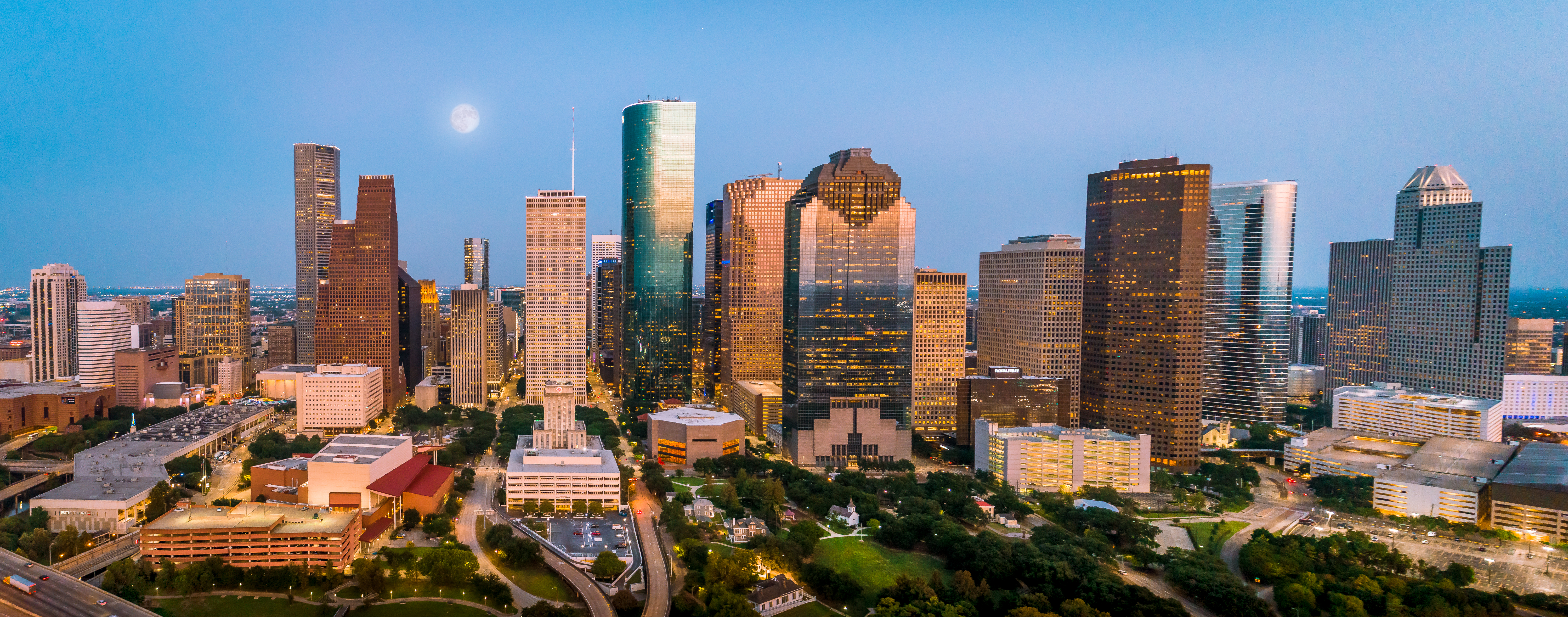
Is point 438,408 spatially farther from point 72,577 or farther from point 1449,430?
point 1449,430

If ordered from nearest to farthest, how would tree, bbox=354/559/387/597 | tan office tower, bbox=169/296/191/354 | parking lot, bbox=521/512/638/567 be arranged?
1. tree, bbox=354/559/387/597
2. parking lot, bbox=521/512/638/567
3. tan office tower, bbox=169/296/191/354

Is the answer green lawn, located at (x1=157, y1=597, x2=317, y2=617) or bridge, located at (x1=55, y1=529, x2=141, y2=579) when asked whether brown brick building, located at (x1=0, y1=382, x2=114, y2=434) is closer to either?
bridge, located at (x1=55, y1=529, x2=141, y2=579)

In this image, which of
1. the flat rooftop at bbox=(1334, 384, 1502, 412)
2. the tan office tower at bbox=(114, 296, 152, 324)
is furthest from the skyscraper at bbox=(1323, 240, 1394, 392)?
the tan office tower at bbox=(114, 296, 152, 324)

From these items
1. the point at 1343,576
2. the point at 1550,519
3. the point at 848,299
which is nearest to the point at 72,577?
the point at 848,299

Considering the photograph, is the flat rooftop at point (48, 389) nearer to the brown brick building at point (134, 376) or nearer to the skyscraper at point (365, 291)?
the brown brick building at point (134, 376)

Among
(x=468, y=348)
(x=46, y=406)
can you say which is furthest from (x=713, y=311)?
(x=46, y=406)

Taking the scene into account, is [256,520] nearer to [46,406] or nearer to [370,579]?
[370,579]

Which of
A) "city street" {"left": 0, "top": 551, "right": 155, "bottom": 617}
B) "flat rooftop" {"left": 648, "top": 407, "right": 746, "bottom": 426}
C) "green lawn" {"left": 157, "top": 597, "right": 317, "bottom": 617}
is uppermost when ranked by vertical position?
"flat rooftop" {"left": 648, "top": 407, "right": 746, "bottom": 426}
